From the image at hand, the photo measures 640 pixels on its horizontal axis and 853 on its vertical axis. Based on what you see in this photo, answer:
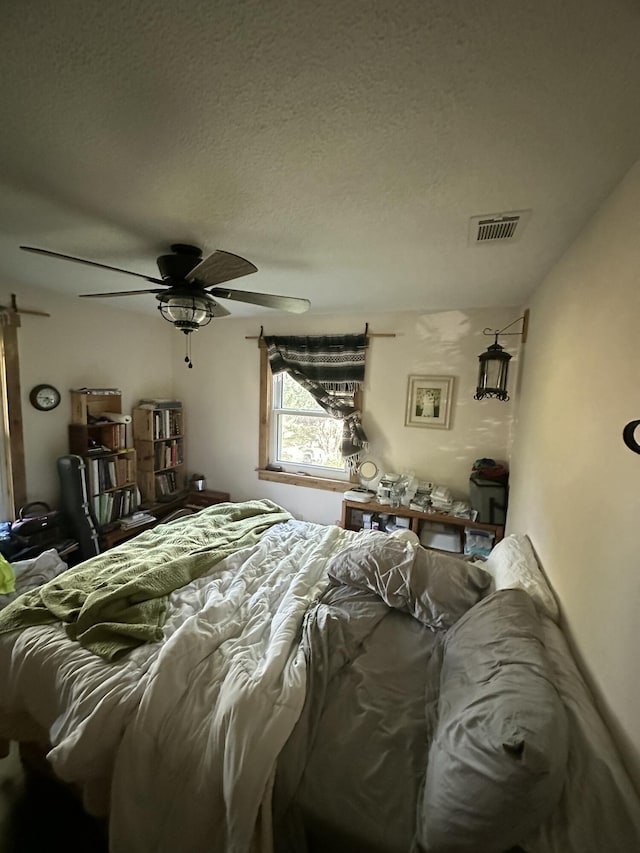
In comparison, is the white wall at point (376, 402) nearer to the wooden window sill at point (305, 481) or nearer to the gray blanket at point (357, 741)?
the wooden window sill at point (305, 481)

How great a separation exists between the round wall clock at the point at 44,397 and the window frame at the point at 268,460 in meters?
1.79

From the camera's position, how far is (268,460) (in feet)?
12.4

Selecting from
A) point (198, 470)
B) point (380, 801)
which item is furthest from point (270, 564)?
point (198, 470)

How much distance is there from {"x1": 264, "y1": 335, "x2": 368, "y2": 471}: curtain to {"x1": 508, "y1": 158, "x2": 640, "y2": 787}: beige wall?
5.59ft

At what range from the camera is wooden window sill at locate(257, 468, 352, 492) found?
3414mm

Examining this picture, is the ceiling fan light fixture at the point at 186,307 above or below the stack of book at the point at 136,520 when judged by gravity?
above

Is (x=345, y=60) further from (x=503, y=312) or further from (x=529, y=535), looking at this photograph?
(x=503, y=312)

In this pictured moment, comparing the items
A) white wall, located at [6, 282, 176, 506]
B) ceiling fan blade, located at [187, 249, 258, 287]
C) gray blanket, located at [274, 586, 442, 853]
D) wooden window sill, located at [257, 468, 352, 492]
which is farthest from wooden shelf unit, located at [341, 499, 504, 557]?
white wall, located at [6, 282, 176, 506]

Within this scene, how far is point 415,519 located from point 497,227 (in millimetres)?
2196

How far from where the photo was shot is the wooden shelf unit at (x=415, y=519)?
2.70 meters

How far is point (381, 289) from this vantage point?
245 centimetres

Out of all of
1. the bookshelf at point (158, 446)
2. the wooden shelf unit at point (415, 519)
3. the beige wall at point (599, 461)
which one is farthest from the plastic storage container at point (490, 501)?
the bookshelf at point (158, 446)

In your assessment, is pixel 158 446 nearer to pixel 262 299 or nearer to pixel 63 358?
pixel 63 358

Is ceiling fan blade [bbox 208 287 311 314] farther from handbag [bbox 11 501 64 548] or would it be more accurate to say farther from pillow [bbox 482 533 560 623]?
handbag [bbox 11 501 64 548]
